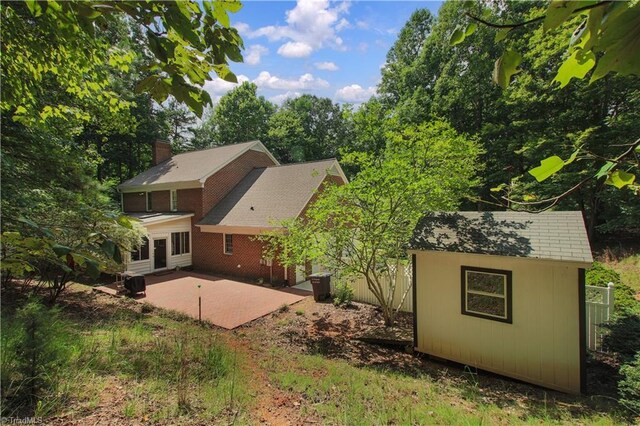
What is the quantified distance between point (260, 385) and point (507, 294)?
5387 millimetres

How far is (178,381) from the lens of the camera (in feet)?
13.7

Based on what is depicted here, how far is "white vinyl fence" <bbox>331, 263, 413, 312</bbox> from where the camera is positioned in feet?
34.2

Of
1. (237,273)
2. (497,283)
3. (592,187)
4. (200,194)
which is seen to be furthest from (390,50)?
(497,283)

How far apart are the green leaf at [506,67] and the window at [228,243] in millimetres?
15881

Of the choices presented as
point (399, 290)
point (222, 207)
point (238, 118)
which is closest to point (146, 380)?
point (399, 290)

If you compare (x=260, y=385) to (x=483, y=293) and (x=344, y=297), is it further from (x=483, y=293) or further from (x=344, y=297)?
(x=344, y=297)

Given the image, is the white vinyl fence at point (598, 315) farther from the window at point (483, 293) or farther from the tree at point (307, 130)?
the tree at point (307, 130)

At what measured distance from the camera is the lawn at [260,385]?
138 inches

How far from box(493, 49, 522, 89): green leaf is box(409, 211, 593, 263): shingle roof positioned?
6.20m

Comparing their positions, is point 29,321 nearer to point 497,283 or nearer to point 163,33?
point 163,33

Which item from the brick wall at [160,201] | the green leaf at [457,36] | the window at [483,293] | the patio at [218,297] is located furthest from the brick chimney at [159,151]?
the green leaf at [457,36]

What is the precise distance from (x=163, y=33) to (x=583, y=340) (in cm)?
812

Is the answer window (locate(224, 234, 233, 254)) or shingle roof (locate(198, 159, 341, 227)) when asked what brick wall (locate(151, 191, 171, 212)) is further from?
window (locate(224, 234, 233, 254))

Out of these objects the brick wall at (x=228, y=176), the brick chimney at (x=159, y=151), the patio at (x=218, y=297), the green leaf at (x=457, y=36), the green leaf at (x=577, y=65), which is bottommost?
the patio at (x=218, y=297)
